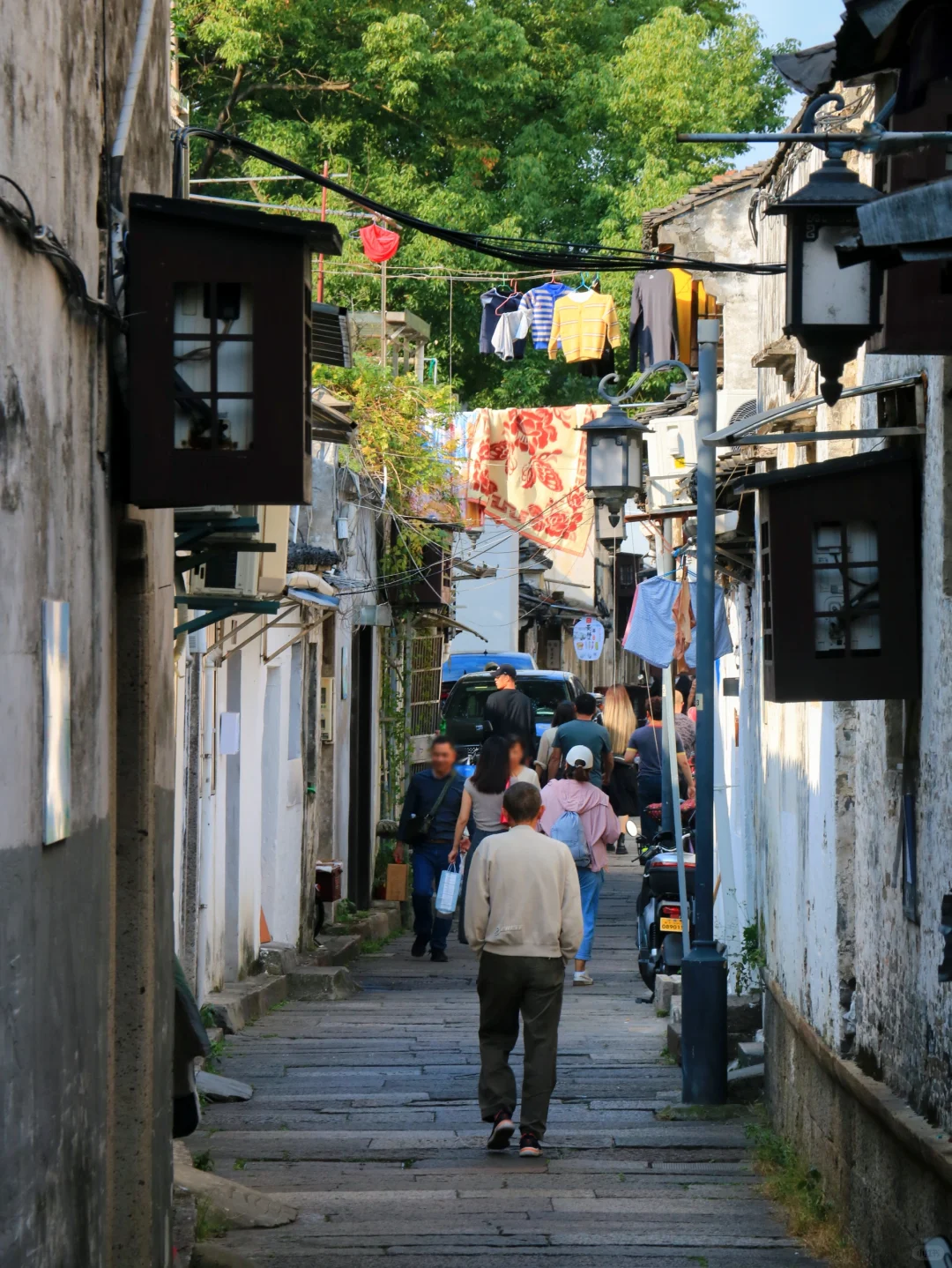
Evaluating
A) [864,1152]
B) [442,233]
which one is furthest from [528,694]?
[864,1152]

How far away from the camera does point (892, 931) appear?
7.56m

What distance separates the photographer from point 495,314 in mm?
29078

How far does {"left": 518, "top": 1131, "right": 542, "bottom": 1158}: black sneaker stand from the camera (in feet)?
32.6

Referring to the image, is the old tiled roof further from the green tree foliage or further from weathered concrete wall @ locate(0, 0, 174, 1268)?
weathered concrete wall @ locate(0, 0, 174, 1268)

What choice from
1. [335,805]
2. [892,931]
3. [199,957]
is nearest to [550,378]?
[335,805]

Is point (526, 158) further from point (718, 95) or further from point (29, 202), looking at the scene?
point (29, 202)

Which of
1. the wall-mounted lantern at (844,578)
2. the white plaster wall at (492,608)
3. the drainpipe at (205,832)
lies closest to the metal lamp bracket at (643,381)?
the drainpipe at (205,832)

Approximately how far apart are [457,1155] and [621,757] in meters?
15.5

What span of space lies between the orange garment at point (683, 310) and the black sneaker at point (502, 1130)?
1222cm

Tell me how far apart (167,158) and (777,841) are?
20.4 feet

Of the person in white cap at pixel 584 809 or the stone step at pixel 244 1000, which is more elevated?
the person in white cap at pixel 584 809

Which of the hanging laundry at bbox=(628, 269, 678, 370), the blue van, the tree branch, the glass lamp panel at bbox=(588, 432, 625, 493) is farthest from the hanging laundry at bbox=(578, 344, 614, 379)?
the glass lamp panel at bbox=(588, 432, 625, 493)

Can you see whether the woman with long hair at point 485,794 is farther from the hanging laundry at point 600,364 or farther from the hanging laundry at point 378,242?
the hanging laundry at point 600,364

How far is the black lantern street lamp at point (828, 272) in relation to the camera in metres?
6.20
